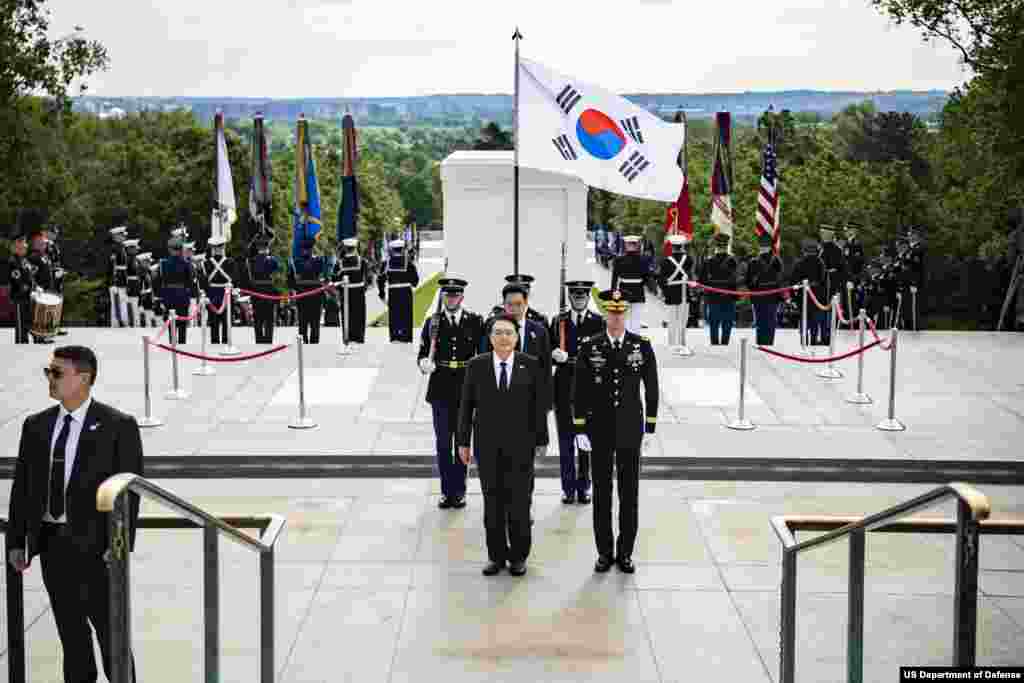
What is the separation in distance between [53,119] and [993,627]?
21415 millimetres

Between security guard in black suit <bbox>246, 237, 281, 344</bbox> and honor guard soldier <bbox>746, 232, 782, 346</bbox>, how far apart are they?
649 cm

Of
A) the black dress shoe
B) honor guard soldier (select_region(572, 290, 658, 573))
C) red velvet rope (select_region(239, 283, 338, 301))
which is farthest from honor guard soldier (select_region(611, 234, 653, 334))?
the black dress shoe

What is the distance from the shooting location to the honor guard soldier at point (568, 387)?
10.8 m

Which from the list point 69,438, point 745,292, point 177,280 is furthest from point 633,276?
point 69,438

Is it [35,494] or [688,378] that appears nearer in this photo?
[35,494]

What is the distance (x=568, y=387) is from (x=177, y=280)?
1015cm

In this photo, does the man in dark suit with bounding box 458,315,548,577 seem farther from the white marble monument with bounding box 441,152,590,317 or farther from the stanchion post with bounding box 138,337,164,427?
the white marble monument with bounding box 441,152,590,317

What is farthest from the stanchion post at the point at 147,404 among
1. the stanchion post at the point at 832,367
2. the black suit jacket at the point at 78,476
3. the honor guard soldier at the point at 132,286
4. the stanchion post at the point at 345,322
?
the honor guard soldier at the point at 132,286

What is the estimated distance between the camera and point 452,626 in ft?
26.8

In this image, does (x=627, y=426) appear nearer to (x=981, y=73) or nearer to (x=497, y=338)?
(x=497, y=338)

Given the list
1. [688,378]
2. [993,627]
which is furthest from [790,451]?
[993,627]

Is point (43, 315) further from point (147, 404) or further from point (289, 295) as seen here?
point (147, 404)

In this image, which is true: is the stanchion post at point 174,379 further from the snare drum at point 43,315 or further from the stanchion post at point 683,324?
the stanchion post at point 683,324

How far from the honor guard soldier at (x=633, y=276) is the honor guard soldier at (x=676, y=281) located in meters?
0.76
